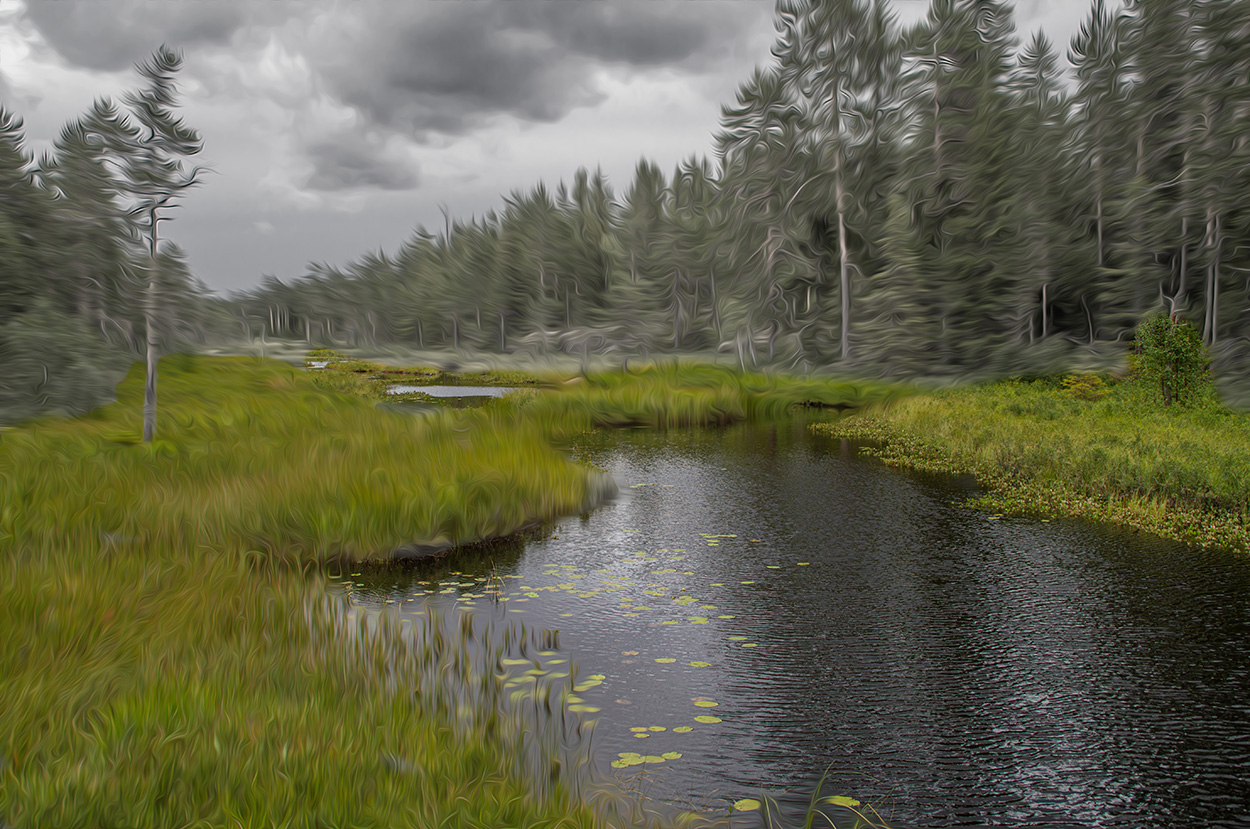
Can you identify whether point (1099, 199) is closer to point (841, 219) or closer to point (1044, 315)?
point (1044, 315)

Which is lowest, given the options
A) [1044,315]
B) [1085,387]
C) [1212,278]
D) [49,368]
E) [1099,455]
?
[1099,455]

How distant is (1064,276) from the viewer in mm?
43438

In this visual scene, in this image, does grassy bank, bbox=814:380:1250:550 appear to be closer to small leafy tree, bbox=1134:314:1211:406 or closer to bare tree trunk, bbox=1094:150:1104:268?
small leafy tree, bbox=1134:314:1211:406

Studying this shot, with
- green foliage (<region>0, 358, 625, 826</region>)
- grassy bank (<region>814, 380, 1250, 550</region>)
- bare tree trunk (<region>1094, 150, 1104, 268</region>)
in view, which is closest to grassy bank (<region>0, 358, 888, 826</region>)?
green foliage (<region>0, 358, 625, 826</region>)

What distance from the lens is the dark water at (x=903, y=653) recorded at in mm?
5637

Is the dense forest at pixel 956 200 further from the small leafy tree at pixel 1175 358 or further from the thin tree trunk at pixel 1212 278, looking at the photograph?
the small leafy tree at pixel 1175 358

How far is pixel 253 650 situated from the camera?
6.43 m

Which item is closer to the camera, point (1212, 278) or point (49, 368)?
point (49, 368)

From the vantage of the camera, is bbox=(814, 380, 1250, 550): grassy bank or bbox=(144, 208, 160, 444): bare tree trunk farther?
bbox=(144, 208, 160, 444): bare tree trunk

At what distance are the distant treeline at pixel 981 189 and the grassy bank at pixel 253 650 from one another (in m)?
34.3

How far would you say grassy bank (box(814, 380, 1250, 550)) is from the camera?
41.7ft

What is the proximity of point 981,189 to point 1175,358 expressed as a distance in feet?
83.0

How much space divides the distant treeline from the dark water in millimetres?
31511

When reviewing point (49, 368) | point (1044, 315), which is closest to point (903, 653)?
point (49, 368)
